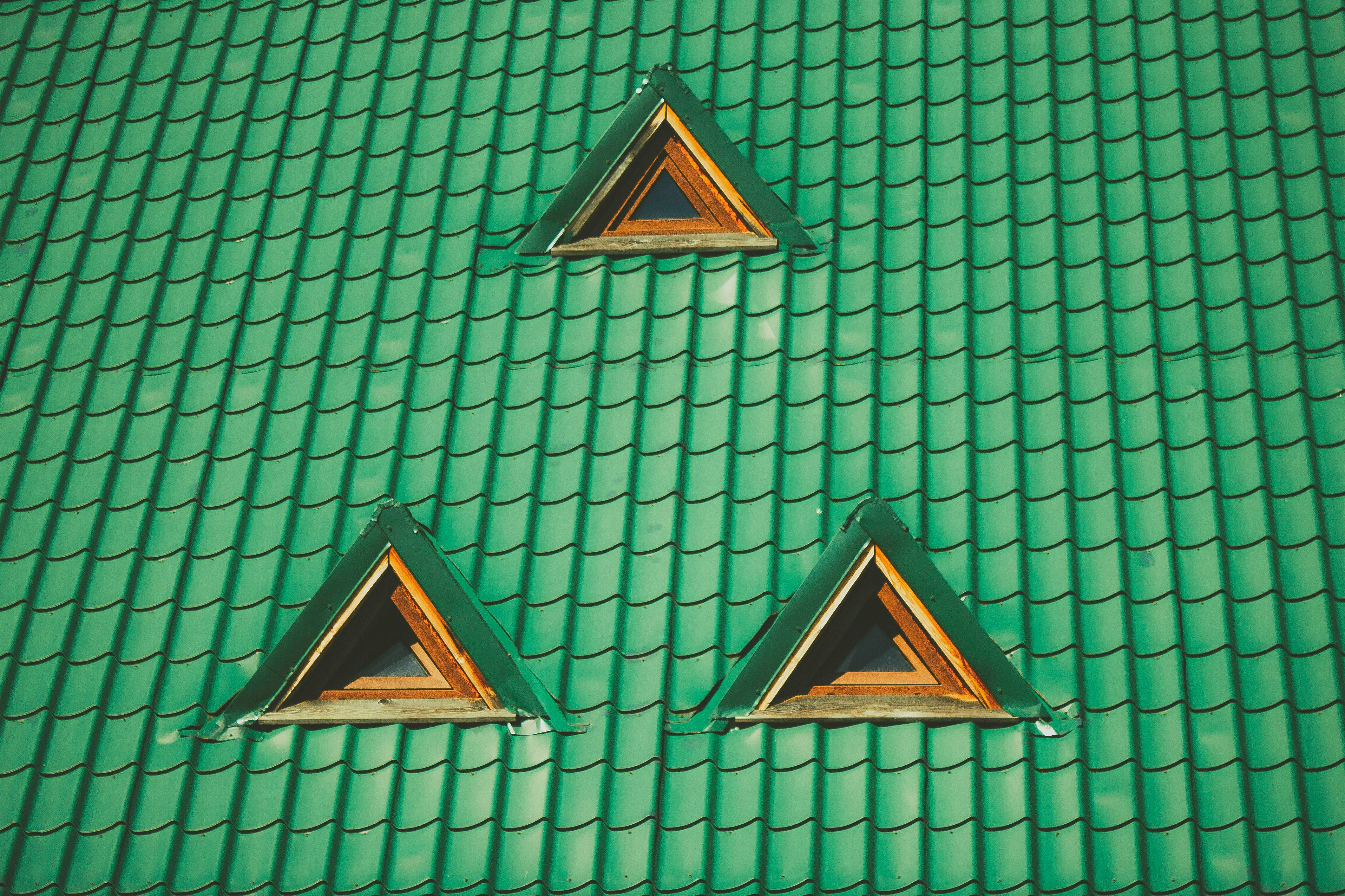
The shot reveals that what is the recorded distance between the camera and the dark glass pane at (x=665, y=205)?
695 cm

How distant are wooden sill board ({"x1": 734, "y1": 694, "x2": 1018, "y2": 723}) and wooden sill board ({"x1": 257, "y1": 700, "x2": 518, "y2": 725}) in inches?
46.2

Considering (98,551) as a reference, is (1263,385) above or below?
below

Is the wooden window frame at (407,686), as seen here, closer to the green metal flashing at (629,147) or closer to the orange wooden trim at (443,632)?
the orange wooden trim at (443,632)

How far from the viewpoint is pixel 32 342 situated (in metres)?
6.76

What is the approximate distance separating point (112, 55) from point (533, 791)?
563cm

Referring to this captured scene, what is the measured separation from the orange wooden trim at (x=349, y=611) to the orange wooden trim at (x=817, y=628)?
185 centimetres

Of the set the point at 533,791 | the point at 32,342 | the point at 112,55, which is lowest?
the point at 533,791

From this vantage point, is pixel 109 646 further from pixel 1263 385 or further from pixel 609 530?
pixel 1263 385

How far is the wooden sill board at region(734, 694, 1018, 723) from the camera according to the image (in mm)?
5398

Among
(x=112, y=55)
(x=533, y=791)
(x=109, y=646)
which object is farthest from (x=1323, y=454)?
(x=112, y=55)

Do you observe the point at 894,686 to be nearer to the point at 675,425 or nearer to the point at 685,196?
the point at 675,425

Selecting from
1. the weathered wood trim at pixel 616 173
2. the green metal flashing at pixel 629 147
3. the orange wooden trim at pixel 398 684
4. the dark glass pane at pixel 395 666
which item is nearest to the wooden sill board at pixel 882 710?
the orange wooden trim at pixel 398 684

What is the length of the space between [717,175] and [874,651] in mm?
2771

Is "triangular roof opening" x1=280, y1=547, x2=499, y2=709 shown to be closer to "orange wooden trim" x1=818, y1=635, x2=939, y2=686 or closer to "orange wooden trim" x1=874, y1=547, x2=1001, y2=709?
"orange wooden trim" x1=818, y1=635, x2=939, y2=686
